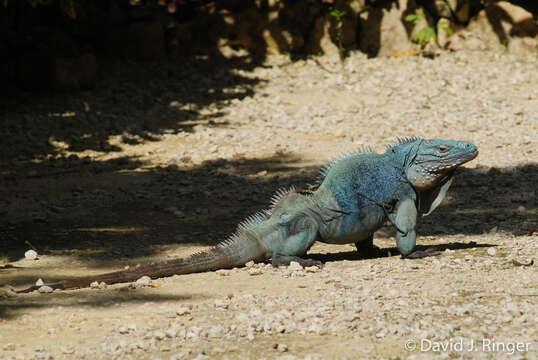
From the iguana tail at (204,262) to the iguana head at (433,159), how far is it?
3.80ft

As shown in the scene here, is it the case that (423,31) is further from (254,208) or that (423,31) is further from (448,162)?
(448,162)

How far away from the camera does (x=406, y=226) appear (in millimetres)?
6098

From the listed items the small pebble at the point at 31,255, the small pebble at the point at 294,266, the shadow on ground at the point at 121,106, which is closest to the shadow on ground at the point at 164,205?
the small pebble at the point at 31,255

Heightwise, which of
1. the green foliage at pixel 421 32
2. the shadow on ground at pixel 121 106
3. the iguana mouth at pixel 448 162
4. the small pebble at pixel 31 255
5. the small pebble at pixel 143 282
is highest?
the green foliage at pixel 421 32

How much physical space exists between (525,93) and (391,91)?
1959 mm

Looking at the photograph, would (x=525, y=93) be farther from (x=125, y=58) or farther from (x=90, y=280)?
(x=90, y=280)

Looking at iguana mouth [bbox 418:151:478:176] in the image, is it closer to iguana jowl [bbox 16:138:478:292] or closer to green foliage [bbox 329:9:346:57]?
iguana jowl [bbox 16:138:478:292]

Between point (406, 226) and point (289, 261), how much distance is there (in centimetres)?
88

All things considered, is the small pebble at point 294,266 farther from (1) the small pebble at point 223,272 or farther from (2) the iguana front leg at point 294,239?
(1) the small pebble at point 223,272

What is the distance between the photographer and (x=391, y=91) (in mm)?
12789

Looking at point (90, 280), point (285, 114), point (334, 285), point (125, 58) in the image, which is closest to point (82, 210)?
point (90, 280)

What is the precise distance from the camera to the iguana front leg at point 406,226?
6094 millimetres

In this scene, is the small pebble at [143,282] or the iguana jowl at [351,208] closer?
the small pebble at [143,282]

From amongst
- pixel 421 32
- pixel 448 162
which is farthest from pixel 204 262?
pixel 421 32
